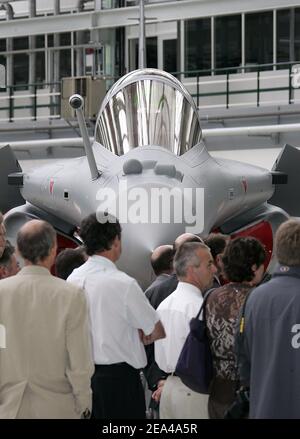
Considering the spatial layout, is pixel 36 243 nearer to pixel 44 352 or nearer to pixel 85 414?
pixel 44 352

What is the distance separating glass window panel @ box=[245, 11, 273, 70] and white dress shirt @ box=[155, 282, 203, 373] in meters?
25.8

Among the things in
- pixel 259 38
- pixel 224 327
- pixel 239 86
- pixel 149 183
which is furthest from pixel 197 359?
pixel 259 38

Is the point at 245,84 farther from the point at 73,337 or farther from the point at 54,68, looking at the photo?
the point at 73,337

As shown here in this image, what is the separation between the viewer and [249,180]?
15.1 meters

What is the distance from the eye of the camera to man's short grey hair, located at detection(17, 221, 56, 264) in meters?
6.36

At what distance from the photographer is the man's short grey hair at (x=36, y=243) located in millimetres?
6359

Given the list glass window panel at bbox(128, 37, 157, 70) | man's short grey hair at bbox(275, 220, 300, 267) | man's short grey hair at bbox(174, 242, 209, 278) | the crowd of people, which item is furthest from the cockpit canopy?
glass window panel at bbox(128, 37, 157, 70)

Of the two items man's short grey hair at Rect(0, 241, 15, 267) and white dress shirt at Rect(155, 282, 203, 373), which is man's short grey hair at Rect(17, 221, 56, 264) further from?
man's short grey hair at Rect(0, 241, 15, 267)

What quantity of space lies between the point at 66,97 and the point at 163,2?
477cm

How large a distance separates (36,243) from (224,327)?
124cm

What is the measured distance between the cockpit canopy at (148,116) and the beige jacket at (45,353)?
24.9 ft

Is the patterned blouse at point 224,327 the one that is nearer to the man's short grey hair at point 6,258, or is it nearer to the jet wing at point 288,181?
the man's short grey hair at point 6,258

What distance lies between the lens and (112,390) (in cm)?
689

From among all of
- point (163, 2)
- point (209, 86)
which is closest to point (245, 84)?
point (209, 86)
